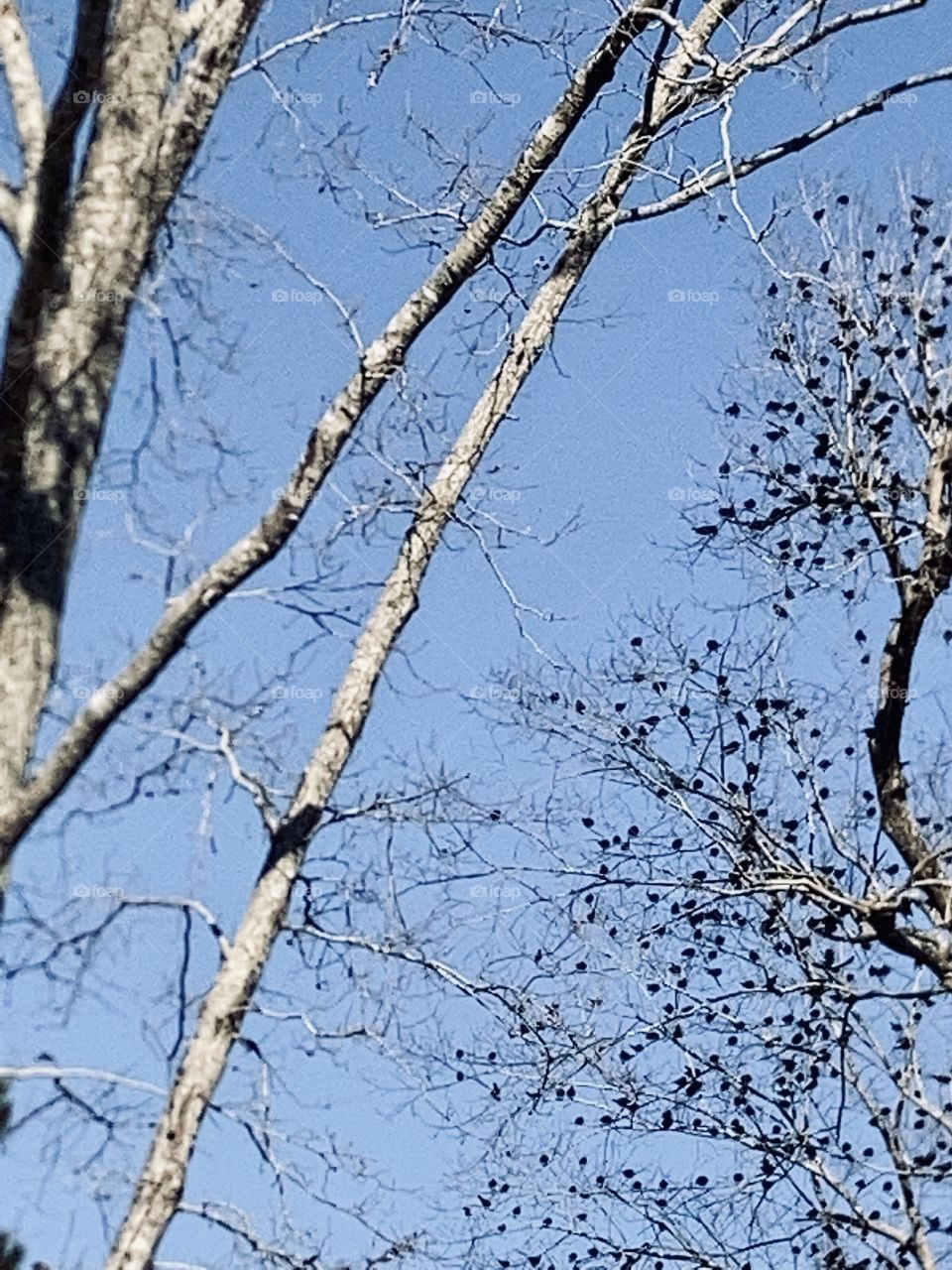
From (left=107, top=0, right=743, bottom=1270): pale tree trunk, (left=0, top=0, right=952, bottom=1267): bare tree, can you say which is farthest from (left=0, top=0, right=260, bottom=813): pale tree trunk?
(left=107, top=0, right=743, bottom=1270): pale tree trunk

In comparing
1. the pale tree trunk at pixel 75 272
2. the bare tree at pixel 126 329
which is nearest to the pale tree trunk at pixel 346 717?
the bare tree at pixel 126 329

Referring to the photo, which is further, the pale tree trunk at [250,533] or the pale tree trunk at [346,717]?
the pale tree trunk at [346,717]

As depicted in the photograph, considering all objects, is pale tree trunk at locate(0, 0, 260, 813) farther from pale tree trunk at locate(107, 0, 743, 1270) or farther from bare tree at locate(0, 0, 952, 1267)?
pale tree trunk at locate(107, 0, 743, 1270)

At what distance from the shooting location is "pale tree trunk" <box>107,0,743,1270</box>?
17.8ft

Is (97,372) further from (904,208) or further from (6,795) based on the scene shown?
(904,208)

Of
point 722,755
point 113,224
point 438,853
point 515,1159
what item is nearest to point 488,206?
point 113,224

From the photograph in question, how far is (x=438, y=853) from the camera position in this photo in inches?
266

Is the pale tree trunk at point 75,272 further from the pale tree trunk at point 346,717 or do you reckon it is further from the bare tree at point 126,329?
the pale tree trunk at point 346,717

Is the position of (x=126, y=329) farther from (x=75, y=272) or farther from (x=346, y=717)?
(x=346, y=717)

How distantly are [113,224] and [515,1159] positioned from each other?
5.22m

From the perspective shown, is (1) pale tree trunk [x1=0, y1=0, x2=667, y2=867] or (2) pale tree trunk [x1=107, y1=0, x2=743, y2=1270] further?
(2) pale tree trunk [x1=107, y1=0, x2=743, y2=1270]

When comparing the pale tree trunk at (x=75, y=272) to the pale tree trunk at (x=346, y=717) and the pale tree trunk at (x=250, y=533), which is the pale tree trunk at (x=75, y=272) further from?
the pale tree trunk at (x=346, y=717)

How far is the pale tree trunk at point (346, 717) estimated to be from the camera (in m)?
5.44

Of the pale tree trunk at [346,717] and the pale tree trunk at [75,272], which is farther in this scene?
the pale tree trunk at [346,717]
